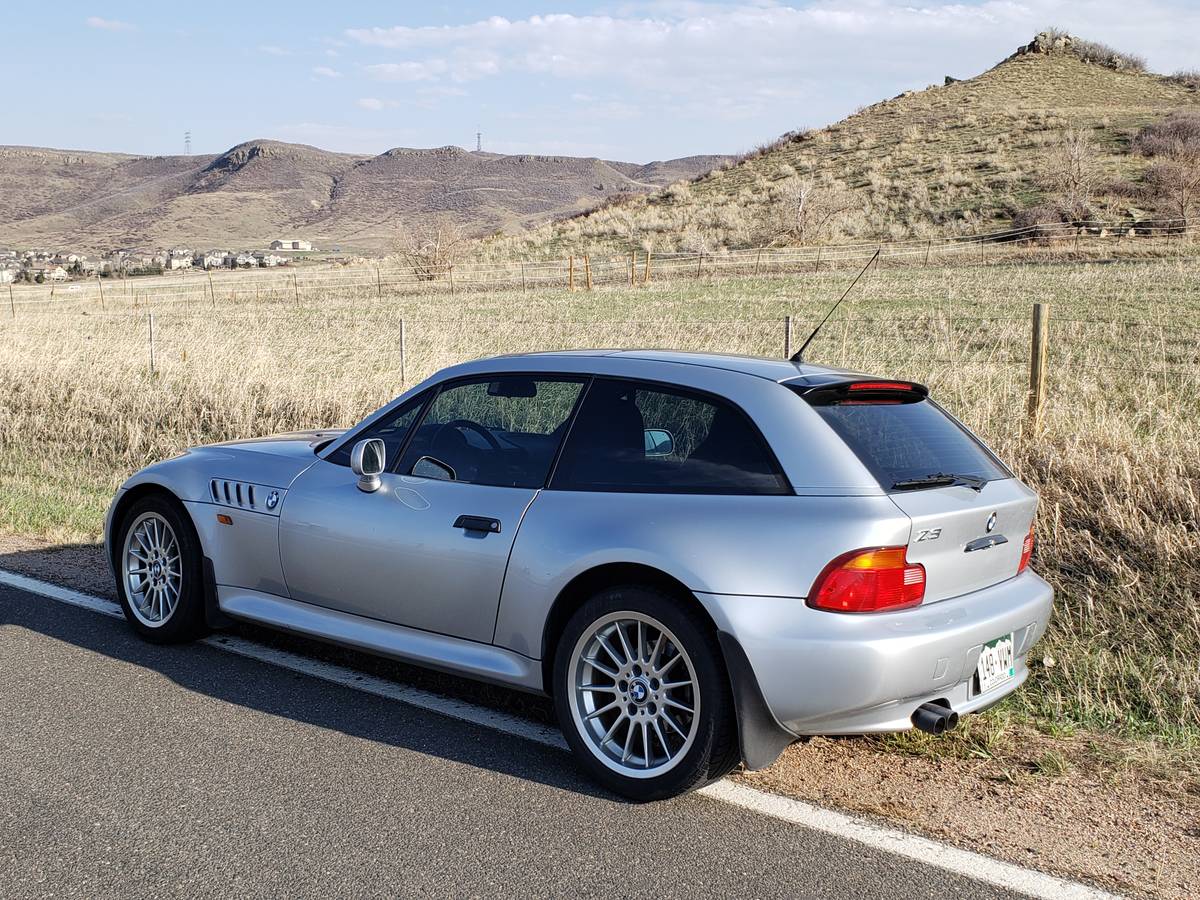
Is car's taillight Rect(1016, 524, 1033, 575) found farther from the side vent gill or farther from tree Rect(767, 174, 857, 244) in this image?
tree Rect(767, 174, 857, 244)

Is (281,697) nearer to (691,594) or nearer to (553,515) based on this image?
(553,515)

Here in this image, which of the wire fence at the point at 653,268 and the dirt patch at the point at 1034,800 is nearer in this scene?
the dirt patch at the point at 1034,800

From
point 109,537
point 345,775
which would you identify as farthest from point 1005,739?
point 109,537

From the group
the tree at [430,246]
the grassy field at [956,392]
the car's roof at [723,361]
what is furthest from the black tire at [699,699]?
the tree at [430,246]

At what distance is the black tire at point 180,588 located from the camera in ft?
17.9

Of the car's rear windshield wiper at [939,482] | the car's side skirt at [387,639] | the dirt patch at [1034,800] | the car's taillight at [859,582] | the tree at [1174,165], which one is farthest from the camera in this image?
the tree at [1174,165]

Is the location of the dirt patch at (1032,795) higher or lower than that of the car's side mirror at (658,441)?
lower

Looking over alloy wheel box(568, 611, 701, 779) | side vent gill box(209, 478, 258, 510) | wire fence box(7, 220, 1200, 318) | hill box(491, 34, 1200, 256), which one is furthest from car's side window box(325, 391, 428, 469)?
hill box(491, 34, 1200, 256)

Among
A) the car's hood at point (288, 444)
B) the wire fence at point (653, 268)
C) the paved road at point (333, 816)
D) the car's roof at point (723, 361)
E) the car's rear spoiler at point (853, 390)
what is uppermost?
the wire fence at point (653, 268)

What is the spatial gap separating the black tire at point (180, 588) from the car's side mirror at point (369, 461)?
1.19 m

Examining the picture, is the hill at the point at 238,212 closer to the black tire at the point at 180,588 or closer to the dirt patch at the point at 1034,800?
the black tire at the point at 180,588

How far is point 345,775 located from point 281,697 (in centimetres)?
93

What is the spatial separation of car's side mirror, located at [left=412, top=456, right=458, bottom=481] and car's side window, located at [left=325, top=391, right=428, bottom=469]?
0.22m

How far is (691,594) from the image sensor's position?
12.5ft
